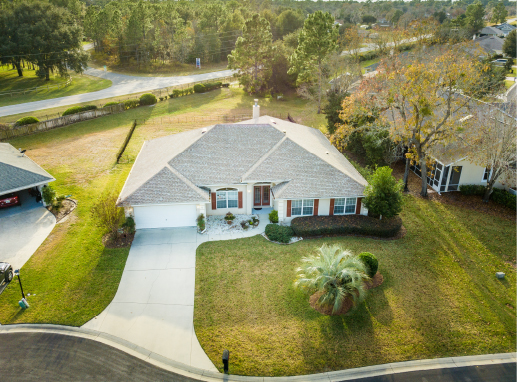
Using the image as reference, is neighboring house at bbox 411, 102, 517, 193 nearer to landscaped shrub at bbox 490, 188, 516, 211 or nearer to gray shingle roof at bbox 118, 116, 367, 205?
landscaped shrub at bbox 490, 188, 516, 211

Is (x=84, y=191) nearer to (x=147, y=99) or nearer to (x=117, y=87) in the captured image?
(x=147, y=99)

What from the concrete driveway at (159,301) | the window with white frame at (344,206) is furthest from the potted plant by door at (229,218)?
the window with white frame at (344,206)

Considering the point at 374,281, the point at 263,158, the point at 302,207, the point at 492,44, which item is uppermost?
the point at 492,44

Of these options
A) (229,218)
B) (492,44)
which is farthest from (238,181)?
(492,44)

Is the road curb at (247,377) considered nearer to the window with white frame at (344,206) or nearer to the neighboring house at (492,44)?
the window with white frame at (344,206)

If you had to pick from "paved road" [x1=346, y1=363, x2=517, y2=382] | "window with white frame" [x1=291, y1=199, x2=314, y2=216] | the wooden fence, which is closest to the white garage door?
"window with white frame" [x1=291, y1=199, x2=314, y2=216]

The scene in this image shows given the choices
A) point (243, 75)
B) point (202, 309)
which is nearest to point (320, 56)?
point (243, 75)
